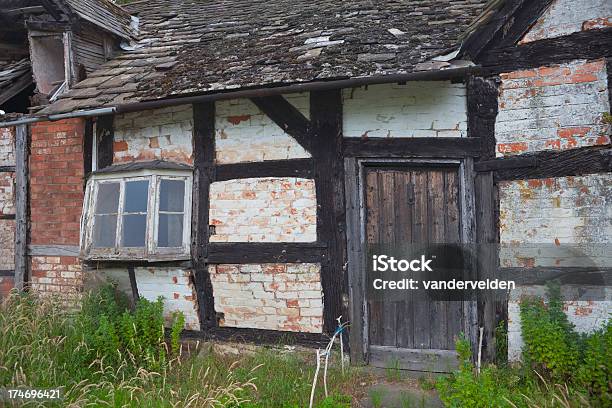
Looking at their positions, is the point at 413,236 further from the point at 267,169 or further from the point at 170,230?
the point at 170,230

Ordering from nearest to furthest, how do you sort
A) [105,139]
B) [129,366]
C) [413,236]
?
[129,366] → [413,236] → [105,139]

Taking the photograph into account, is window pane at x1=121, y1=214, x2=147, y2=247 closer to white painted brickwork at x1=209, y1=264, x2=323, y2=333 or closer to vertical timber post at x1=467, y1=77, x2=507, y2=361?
white painted brickwork at x1=209, y1=264, x2=323, y2=333

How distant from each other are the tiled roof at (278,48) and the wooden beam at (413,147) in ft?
2.43

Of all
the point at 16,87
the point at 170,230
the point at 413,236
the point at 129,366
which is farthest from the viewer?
the point at 16,87

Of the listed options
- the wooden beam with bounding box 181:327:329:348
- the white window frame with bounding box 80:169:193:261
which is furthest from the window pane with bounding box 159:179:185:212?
the wooden beam with bounding box 181:327:329:348

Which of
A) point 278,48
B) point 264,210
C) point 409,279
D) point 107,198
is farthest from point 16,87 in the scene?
point 409,279

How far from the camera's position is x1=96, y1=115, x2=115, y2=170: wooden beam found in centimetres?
561

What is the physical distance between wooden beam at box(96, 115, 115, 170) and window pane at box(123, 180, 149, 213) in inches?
20.3

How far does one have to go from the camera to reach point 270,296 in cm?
495

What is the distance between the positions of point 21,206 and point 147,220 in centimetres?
207

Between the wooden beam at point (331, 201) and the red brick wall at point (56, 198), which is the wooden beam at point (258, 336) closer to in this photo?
the wooden beam at point (331, 201)

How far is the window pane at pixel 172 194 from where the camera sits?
5.29 metres

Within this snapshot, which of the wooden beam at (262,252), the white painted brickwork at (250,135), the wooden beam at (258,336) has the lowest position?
the wooden beam at (258,336)

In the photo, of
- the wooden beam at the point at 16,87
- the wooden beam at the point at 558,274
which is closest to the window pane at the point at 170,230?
the wooden beam at the point at 16,87
